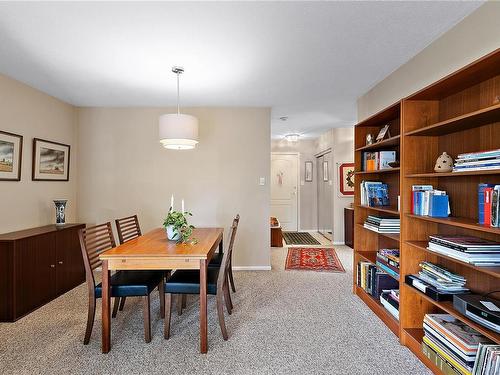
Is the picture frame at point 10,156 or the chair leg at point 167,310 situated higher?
the picture frame at point 10,156

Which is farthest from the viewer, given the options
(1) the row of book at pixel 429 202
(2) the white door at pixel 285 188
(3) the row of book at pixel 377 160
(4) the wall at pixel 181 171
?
(2) the white door at pixel 285 188

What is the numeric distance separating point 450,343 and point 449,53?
2.04 m

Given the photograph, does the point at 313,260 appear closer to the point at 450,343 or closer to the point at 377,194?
the point at 377,194

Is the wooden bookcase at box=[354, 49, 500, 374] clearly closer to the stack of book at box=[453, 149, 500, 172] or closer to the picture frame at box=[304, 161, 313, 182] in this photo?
the stack of book at box=[453, 149, 500, 172]

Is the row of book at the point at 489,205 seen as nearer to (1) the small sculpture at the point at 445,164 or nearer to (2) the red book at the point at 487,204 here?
(2) the red book at the point at 487,204

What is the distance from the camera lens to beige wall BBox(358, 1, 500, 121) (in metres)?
1.80

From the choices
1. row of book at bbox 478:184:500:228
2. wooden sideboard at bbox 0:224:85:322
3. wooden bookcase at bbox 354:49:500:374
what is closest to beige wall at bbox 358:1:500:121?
wooden bookcase at bbox 354:49:500:374

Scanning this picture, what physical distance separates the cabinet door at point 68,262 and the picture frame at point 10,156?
78cm

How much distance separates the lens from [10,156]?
119 inches

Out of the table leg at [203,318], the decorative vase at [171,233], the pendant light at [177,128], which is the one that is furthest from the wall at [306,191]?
the table leg at [203,318]

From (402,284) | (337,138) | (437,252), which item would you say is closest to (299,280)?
(402,284)

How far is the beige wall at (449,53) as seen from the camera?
5.90ft

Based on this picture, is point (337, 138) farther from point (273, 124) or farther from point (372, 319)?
point (372, 319)

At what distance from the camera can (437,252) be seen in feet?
6.24
